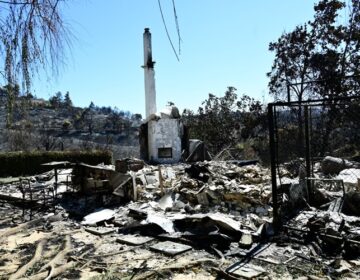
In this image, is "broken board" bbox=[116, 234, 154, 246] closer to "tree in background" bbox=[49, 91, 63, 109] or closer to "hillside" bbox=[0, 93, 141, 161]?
"tree in background" bbox=[49, 91, 63, 109]

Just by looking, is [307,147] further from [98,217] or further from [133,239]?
[98,217]

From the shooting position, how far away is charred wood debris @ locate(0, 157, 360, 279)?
582 centimetres

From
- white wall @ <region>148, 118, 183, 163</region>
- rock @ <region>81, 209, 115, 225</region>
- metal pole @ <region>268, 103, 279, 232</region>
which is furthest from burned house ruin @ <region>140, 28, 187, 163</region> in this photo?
metal pole @ <region>268, 103, 279, 232</region>

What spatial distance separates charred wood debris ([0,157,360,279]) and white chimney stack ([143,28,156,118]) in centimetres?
1308

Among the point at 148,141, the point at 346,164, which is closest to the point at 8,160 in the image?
the point at 148,141

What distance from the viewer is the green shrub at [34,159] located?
2348cm

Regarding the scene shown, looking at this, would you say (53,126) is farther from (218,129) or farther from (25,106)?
(25,106)

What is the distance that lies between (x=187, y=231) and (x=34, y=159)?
61.3 feet

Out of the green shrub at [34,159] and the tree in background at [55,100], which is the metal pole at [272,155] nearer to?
the tree in background at [55,100]

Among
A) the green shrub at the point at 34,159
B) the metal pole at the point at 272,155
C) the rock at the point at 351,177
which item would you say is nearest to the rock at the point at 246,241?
the metal pole at the point at 272,155

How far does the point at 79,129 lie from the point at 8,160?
67.6ft

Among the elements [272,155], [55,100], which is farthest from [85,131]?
[272,155]

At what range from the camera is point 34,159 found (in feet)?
78.2

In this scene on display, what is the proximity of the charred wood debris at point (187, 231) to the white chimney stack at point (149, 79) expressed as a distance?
1308 centimetres
